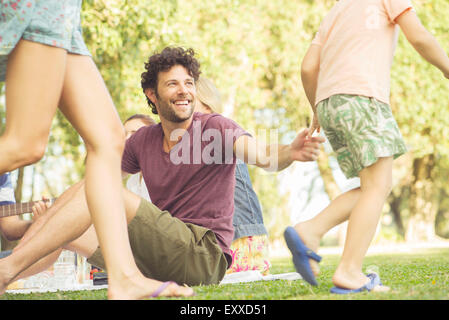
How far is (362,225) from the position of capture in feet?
9.20

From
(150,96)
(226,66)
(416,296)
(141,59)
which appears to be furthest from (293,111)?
(416,296)

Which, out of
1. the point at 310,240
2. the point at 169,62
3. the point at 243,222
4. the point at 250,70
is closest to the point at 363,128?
the point at 310,240

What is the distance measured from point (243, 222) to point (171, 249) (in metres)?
1.15

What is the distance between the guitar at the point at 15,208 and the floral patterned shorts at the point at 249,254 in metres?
1.53

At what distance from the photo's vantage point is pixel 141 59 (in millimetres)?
10469

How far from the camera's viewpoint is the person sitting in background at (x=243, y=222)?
435cm

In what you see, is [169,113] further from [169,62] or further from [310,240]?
[310,240]

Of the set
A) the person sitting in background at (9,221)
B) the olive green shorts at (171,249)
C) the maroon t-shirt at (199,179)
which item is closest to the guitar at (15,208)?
the person sitting in background at (9,221)

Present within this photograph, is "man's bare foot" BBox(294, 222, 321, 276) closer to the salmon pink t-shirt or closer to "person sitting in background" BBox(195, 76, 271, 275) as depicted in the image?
the salmon pink t-shirt

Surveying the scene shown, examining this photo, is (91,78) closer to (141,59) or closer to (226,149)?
(226,149)

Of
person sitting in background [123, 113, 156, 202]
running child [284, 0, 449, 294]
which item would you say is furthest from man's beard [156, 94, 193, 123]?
person sitting in background [123, 113, 156, 202]

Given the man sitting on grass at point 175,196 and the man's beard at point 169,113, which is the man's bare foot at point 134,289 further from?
the man's beard at point 169,113

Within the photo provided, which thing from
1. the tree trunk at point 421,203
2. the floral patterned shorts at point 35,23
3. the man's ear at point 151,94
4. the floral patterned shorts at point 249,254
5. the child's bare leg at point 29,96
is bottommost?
the tree trunk at point 421,203

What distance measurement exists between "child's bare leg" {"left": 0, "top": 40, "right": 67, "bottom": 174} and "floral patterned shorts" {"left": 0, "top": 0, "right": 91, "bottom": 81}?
1.3 inches
